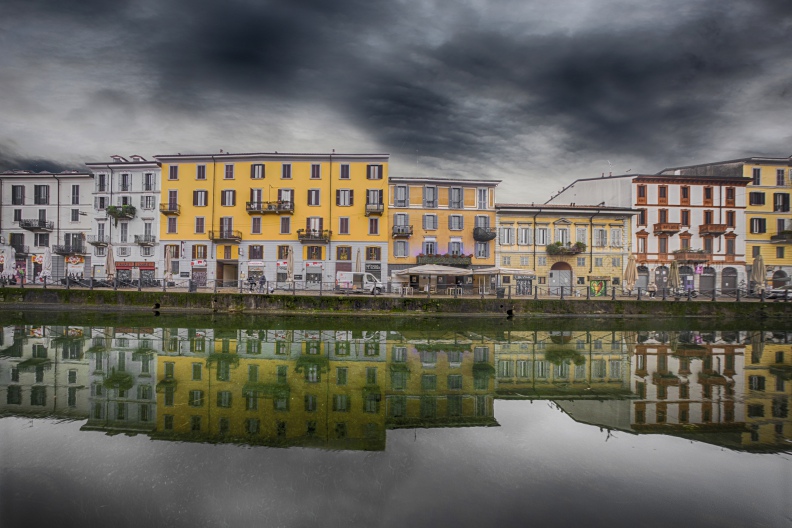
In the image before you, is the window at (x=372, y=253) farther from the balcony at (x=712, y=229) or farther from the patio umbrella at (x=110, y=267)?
the balcony at (x=712, y=229)

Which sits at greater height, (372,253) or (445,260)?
(372,253)

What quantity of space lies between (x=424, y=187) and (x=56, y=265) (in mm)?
39636

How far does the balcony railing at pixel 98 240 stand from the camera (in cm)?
3841

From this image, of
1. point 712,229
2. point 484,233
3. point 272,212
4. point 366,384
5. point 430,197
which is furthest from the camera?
point 712,229

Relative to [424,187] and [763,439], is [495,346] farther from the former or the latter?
[424,187]

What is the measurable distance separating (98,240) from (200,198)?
12.2 m

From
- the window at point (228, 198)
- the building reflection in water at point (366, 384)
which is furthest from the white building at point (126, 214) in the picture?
the building reflection in water at point (366, 384)

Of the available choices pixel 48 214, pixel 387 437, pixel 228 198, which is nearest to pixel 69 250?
pixel 48 214

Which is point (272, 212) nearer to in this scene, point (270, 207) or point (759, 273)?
point (270, 207)

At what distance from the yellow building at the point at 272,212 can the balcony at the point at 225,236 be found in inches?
3.8

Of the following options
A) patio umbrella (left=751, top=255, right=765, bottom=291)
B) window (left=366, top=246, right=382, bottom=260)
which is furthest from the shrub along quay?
window (left=366, top=246, right=382, bottom=260)

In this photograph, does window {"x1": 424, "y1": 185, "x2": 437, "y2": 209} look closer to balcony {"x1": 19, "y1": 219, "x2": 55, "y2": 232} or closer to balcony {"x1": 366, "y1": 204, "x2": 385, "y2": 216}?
balcony {"x1": 366, "y1": 204, "x2": 385, "y2": 216}

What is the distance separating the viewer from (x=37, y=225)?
39.3 metres

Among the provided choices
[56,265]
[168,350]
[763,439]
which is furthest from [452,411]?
[56,265]
